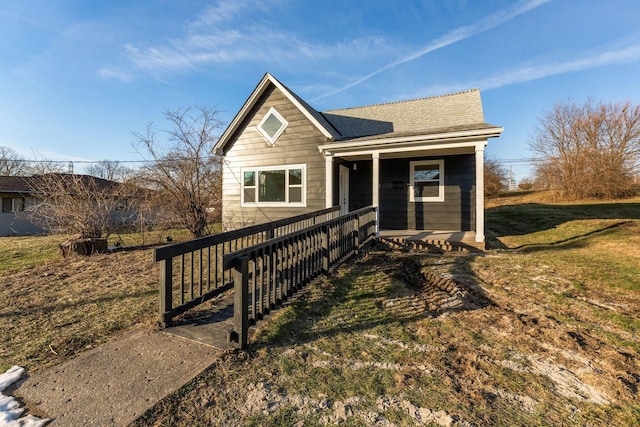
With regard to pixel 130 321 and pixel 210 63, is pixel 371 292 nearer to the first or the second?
pixel 130 321

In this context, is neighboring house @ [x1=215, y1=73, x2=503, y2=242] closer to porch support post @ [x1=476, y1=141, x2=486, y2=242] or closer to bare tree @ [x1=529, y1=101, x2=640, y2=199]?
porch support post @ [x1=476, y1=141, x2=486, y2=242]

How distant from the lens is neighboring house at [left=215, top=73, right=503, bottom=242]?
895 centimetres

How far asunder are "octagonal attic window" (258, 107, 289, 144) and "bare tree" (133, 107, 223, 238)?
1.64 metres

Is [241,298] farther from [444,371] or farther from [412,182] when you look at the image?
[412,182]

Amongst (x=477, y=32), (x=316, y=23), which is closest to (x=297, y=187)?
(x=316, y=23)

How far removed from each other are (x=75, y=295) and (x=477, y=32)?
15583 mm

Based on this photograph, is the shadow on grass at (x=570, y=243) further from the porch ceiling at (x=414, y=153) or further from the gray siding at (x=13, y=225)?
the gray siding at (x=13, y=225)

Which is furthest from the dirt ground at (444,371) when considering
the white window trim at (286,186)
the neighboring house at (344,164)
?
the white window trim at (286,186)

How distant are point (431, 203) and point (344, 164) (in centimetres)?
340

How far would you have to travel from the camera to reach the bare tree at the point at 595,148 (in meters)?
17.4

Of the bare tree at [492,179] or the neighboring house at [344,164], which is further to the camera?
the bare tree at [492,179]

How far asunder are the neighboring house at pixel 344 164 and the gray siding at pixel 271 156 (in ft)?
0.12

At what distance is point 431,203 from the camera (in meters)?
9.34

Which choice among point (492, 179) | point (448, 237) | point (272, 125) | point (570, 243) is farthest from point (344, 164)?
point (492, 179)
